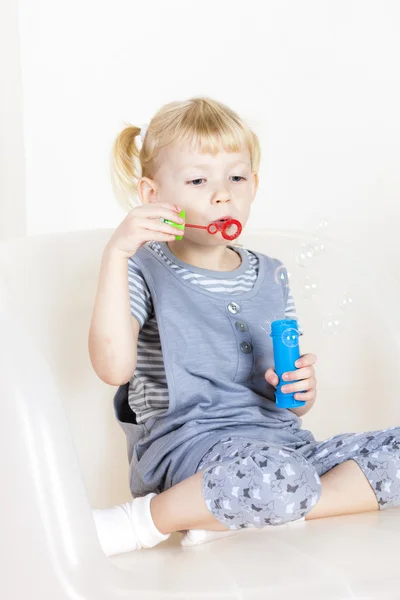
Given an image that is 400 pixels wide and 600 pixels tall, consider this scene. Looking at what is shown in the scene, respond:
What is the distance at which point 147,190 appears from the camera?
1268mm

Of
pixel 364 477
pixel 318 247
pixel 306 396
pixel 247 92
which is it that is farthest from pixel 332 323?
pixel 247 92

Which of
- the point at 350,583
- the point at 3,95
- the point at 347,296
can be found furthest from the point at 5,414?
the point at 3,95

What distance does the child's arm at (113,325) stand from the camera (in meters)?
1.08

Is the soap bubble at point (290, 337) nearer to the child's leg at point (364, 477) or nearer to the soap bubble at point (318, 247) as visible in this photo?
the child's leg at point (364, 477)

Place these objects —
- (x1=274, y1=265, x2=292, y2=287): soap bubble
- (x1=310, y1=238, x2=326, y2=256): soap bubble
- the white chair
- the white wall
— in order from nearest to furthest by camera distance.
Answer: the white chair, (x1=274, y1=265, x2=292, y2=287): soap bubble, (x1=310, y1=238, x2=326, y2=256): soap bubble, the white wall

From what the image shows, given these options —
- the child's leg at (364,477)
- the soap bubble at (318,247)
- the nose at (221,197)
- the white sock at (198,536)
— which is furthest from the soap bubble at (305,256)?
the white sock at (198,536)

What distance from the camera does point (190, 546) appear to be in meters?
0.99

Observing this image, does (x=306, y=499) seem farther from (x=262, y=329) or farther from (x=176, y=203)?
(x=176, y=203)

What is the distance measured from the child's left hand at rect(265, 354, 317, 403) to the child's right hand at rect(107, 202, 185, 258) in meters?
0.23

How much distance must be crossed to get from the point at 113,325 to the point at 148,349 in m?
0.15

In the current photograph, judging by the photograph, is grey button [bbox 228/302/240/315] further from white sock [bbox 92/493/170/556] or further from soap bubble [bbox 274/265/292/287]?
white sock [bbox 92/493/170/556]

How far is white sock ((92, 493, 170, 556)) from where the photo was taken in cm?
98

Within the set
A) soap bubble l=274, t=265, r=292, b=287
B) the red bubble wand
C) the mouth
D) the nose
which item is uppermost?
the nose

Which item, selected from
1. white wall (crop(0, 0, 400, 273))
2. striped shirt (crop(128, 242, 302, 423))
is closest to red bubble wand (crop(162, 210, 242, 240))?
striped shirt (crop(128, 242, 302, 423))
